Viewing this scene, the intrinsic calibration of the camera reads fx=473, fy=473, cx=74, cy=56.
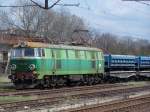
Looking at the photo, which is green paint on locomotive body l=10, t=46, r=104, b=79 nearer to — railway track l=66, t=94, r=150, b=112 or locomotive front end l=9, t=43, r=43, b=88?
locomotive front end l=9, t=43, r=43, b=88

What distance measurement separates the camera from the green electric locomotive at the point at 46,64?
96.6 feet

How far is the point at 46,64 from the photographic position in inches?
1179

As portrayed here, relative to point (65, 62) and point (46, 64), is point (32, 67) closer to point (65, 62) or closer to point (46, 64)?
point (46, 64)

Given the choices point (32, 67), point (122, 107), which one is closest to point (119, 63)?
point (32, 67)

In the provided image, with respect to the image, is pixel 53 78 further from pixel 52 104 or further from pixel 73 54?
pixel 52 104

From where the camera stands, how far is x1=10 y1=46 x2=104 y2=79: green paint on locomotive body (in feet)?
96.9

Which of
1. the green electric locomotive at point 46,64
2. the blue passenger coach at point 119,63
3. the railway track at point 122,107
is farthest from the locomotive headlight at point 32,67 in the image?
the blue passenger coach at point 119,63

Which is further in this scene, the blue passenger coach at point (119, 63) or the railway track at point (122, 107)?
the blue passenger coach at point (119, 63)

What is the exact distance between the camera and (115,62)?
42000mm

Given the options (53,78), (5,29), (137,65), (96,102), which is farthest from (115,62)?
(5,29)

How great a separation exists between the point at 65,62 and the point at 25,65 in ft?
11.0

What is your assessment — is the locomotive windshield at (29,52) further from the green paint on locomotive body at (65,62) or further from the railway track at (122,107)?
the railway track at (122,107)

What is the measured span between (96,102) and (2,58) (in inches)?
1627

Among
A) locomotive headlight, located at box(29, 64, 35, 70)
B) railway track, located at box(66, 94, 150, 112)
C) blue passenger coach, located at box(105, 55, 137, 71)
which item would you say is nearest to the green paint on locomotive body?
locomotive headlight, located at box(29, 64, 35, 70)
